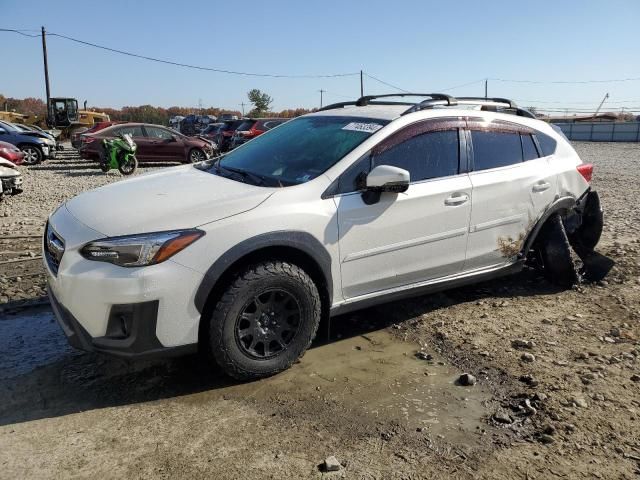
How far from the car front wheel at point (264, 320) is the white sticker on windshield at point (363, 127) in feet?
4.05

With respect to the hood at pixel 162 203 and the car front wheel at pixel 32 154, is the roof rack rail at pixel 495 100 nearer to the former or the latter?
the hood at pixel 162 203

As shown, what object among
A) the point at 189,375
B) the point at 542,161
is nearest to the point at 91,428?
the point at 189,375

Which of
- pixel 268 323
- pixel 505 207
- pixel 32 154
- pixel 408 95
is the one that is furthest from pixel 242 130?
pixel 268 323

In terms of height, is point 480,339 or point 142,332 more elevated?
point 142,332

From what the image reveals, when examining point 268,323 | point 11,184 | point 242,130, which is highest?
point 242,130

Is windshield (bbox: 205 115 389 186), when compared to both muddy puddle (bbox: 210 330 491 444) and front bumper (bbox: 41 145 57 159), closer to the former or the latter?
muddy puddle (bbox: 210 330 491 444)

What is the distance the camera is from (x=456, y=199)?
4156mm

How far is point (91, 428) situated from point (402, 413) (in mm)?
1739

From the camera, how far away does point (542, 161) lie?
16.0ft

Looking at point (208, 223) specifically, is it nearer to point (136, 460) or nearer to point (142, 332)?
point (142, 332)

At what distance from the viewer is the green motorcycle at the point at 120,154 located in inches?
595

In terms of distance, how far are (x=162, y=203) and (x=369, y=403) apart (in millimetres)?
1757

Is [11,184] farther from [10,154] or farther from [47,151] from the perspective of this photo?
[47,151]

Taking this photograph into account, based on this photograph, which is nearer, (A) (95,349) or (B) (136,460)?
(B) (136,460)
